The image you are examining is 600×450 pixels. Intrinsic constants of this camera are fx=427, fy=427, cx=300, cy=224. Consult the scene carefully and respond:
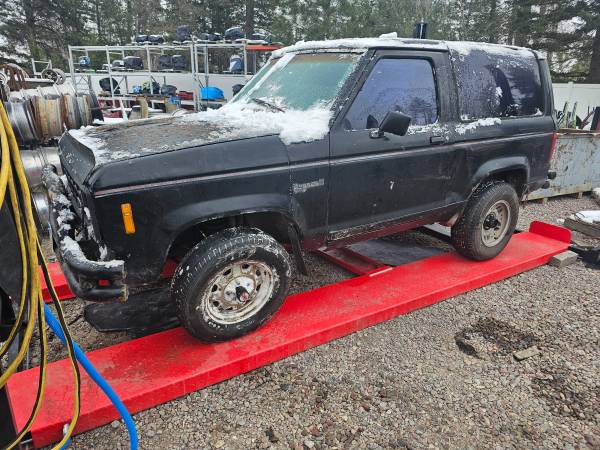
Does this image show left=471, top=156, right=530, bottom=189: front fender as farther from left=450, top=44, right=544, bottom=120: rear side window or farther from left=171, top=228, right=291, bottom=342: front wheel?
left=171, top=228, right=291, bottom=342: front wheel

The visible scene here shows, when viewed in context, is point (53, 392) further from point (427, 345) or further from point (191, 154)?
point (427, 345)

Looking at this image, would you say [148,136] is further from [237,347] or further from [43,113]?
[43,113]

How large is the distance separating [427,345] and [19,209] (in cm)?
277

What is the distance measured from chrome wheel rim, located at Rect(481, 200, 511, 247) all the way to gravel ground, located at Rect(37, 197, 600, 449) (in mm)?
814

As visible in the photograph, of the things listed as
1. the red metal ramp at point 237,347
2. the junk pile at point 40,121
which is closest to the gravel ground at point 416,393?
the red metal ramp at point 237,347

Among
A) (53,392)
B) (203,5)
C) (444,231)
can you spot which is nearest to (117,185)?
(53,392)

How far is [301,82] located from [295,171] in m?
0.97

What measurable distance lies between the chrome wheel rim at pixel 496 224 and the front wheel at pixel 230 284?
7.61ft

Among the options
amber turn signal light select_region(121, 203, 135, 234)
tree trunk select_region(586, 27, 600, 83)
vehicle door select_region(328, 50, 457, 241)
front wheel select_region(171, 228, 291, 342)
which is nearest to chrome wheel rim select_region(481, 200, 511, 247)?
vehicle door select_region(328, 50, 457, 241)

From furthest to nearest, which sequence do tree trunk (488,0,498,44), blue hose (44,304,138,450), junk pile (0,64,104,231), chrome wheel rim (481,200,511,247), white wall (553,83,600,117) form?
tree trunk (488,0,498,44) < white wall (553,83,600,117) < junk pile (0,64,104,231) < chrome wheel rim (481,200,511,247) < blue hose (44,304,138,450)

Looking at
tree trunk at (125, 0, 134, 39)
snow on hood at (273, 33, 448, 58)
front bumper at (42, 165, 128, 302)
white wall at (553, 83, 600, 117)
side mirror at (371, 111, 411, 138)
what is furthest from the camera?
tree trunk at (125, 0, 134, 39)

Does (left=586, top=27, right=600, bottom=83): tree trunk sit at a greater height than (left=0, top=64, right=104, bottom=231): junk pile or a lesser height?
greater

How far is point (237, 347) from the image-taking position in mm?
2900

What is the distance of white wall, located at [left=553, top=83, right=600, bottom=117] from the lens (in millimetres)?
14828
